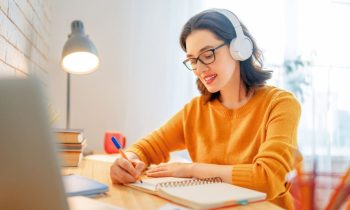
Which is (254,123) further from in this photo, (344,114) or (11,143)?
(344,114)

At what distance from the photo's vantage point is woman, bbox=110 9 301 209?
0.98 metres

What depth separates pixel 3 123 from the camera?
0.32 m

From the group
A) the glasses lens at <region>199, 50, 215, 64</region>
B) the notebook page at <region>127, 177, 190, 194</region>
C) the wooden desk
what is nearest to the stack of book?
the wooden desk

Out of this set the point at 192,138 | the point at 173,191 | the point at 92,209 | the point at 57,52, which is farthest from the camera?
the point at 57,52

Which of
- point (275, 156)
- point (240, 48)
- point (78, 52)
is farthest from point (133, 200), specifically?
point (78, 52)

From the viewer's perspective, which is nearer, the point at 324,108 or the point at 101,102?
the point at 101,102

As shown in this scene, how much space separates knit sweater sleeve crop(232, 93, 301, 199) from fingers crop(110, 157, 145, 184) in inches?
10.9

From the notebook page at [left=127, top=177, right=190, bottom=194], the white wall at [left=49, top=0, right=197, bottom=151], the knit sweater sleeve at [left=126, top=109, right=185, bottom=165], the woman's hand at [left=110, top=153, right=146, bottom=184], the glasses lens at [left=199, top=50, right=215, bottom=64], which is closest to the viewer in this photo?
the notebook page at [left=127, top=177, right=190, bottom=194]

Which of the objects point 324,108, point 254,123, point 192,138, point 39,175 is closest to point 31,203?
point 39,175

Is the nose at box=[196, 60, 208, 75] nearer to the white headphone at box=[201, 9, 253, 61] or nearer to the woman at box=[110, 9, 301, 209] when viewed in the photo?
the woman at box=[110, 9, 301, 209]

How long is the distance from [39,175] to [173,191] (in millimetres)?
489

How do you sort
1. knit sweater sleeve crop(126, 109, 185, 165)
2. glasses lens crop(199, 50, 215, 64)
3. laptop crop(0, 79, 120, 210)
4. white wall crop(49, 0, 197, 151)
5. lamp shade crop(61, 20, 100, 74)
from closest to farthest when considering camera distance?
laptop crop(0, 79, 120, 210), glasses lens crop(199, 50, 215, 64), knit sweater sleeve crop(126, 109, 185, 165), lamp shade crop(61, 20, 100, 74), white wall crop(49, 0, 197, 151)

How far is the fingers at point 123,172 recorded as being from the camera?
97 centimetres

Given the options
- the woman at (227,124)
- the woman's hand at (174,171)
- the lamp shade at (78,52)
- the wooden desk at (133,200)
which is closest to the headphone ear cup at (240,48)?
the woman at (227,124)
